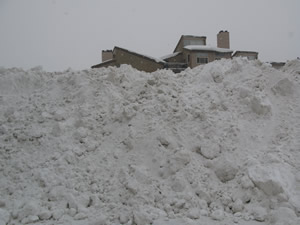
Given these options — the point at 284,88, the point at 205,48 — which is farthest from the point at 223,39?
the point at 284,88

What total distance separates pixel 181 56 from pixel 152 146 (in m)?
13.5

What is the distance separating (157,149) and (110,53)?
1415 centimetres

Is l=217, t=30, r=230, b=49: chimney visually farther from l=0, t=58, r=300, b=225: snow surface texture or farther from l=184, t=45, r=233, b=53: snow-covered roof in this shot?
l=0, t=58, r=300, b=225: snow surface texture

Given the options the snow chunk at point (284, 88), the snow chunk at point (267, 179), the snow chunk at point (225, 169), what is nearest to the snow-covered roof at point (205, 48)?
the snow chunk at point (284, 88)


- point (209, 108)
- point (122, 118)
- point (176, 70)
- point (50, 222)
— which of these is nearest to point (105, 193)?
point (50, 222)

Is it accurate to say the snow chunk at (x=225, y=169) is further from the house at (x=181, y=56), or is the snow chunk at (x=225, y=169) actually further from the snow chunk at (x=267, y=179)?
the house at (x=181, y=56)

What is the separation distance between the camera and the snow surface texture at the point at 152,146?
3863 mm

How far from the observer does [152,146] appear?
16.5 feet

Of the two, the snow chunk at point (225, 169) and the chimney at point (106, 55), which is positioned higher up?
the chimney at point (106, 55)

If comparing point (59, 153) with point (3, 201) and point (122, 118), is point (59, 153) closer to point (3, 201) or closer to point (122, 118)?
point (3, 201)

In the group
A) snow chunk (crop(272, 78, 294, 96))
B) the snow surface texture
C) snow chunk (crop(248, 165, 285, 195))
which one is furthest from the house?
snow chunk (crop(248, 165, 285, 195))

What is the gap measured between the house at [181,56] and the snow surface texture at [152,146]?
24.3ft

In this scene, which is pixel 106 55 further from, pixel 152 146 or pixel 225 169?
pixel 225 169

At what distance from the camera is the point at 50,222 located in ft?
12.1
